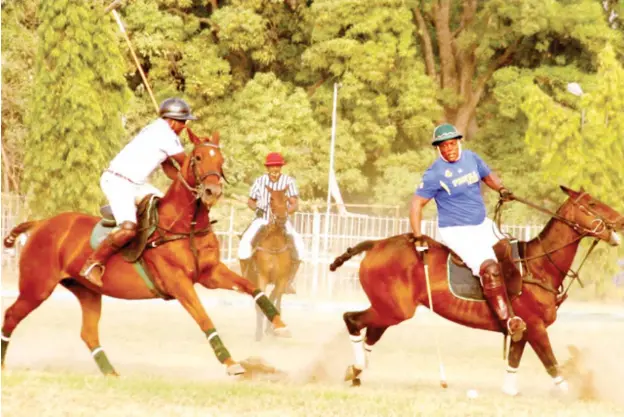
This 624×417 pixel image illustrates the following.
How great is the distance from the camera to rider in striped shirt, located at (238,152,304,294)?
1795 cm

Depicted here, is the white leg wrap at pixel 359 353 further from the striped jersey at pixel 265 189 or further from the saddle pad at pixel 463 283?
the striped jersey at pixel 265 189

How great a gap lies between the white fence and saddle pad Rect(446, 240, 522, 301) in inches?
702

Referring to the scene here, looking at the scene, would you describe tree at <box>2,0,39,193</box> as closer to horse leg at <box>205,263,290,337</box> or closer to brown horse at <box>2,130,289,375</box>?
brown horse at <box>2,130,289,375</box>

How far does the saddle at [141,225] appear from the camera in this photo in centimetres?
1266

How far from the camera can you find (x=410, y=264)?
13086 millimetres

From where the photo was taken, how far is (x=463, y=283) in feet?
42.5

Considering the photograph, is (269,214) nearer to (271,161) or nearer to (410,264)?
(271,161)

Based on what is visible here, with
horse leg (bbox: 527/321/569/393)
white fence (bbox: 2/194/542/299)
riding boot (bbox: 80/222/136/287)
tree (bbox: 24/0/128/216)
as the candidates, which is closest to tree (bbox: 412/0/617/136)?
white fence (bbox: 2/194/542/299)

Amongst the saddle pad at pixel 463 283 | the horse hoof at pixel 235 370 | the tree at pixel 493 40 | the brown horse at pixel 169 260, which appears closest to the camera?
the horse hoof at pixel 235 370

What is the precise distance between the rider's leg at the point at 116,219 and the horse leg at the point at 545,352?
3.99 metres

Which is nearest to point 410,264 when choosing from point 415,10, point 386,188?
point 386,188

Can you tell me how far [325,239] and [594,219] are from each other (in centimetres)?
1949

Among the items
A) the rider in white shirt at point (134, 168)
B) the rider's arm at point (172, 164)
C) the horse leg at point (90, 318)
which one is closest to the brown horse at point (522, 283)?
the rider's arm at point (172, 164)

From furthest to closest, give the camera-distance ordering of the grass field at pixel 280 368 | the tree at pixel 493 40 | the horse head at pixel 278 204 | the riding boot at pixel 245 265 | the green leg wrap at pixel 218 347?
the tree at pixel 493 40, the riding boot at pixel 245 265, the horse head at pixel 278 204, the green leg wrap at pixel 218 347, the grass field at pixel 280 368
